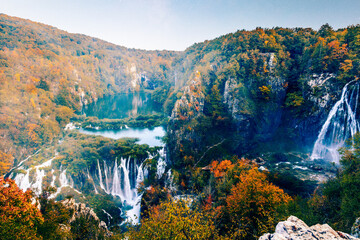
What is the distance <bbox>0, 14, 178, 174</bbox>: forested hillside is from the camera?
47.3 m

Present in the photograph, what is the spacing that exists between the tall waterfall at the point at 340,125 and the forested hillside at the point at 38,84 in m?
71.9

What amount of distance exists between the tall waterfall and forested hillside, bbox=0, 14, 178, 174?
71.9m

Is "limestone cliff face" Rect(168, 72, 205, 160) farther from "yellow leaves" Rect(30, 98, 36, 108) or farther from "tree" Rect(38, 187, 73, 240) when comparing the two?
"yellow leaves" Rect(30, 98, 36, 108)

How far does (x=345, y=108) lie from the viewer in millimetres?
29047

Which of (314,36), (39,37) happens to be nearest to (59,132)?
(39,37)

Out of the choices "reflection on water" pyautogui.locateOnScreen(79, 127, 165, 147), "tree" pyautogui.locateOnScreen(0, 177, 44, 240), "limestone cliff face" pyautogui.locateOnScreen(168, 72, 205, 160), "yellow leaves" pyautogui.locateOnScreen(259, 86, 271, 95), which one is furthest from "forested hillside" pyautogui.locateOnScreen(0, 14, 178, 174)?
"yellow leaves" pyautogui.locateOnScreen(259, 86, 271, 95)

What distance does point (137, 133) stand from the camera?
65.0 metres

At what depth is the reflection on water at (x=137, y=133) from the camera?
58.2 meters

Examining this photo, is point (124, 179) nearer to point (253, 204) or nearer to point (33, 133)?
point (253, 204)

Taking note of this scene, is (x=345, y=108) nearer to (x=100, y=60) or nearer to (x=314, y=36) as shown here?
(x=314, y=36)

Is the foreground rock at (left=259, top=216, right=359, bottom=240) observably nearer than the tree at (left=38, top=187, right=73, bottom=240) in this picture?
Yes

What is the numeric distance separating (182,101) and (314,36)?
1531 inches

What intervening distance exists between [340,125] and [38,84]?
96407mm

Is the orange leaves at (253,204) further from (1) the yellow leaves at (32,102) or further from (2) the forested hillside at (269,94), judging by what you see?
(1) the yellow leaves at (32,102)
